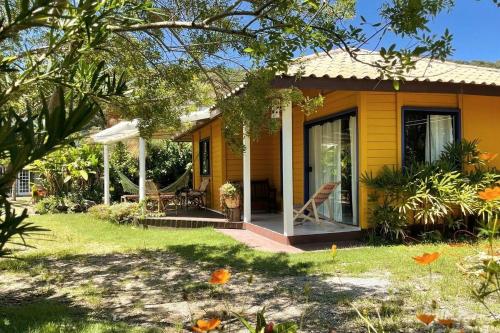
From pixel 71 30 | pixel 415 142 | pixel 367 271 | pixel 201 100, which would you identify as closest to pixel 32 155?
pixel 71 30

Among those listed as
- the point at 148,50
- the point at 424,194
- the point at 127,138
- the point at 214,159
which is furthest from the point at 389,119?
the point at 127,138

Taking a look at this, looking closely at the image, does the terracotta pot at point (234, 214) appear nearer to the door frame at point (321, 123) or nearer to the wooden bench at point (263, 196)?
the door frame at point (321, 123)

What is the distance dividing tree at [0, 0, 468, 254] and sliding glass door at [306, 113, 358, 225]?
3287 millimetres

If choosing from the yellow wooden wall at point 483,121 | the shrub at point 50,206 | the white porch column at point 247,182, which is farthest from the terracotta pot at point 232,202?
the shrub at point 50,206

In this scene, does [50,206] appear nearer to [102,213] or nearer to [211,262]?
[102,213]

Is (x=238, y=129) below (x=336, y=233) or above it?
above

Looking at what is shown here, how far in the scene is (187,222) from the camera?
456 inches

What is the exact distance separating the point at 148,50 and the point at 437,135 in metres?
5.86

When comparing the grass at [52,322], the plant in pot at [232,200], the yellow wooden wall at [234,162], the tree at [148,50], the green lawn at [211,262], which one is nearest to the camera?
the tree at [148,50]

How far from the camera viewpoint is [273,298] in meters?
5.12

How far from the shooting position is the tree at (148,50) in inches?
67.4

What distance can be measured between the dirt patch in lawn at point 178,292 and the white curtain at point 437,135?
437cm

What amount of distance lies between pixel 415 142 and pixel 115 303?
6.55 metres

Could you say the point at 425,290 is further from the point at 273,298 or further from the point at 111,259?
the point at 111,259
